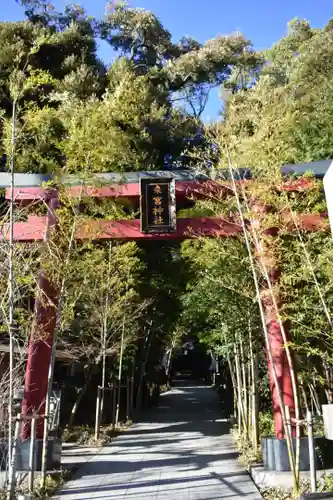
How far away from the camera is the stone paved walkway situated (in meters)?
4.30

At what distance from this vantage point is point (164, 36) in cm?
1798

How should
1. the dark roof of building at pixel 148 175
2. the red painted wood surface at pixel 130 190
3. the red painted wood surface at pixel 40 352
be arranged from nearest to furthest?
the red painted wood surface at pixel 40 352
the red painted wood surface at pixel 130 190
the dark roof of building at pixel 148 175

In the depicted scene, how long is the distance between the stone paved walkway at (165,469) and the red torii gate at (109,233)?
799 millimetres

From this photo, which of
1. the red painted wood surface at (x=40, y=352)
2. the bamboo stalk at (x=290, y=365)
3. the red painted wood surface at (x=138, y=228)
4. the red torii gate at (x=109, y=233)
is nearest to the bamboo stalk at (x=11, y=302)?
the red torii gate at (x=109, y=233)

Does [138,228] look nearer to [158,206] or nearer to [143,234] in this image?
[143,234]

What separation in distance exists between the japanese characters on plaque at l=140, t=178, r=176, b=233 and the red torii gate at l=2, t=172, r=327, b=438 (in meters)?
0.12

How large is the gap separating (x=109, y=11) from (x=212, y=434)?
16.0 meters

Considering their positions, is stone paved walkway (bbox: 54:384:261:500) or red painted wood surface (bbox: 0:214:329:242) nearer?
stone paved walkway (bbox: 54:384:261:500)

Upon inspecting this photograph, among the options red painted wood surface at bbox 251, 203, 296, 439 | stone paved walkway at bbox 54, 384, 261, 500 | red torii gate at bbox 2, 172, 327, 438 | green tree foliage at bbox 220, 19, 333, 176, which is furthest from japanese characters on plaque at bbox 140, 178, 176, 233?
stone paved walkway at bbox 54, 384, 261, 500

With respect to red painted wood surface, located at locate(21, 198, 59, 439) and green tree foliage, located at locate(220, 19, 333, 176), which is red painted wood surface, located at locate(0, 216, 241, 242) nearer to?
red painted wood surface, located at locate(21, 198, 59, 439)

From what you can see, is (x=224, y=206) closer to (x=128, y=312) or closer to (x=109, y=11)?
(x=128, y=312)

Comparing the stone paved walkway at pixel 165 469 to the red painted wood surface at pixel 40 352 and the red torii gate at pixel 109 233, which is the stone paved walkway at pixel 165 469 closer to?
the red torii gate at pixel 109 233

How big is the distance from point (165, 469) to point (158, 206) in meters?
3.25

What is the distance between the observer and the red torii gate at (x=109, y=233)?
489cm
